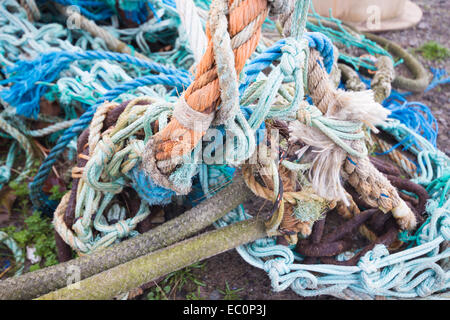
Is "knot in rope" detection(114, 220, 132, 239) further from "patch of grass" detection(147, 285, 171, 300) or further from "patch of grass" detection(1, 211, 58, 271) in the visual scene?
"patch of grass" detection(1, 211, 58, 271)

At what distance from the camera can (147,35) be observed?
1.79 metres

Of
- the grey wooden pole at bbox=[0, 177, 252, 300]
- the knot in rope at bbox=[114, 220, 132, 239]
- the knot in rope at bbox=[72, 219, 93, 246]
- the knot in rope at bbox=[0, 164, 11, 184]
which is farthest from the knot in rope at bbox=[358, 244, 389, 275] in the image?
the knot in rope at bbox=[0, 164, 11, 184]

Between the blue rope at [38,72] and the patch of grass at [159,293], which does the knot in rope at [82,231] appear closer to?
the patch of grass at [159,293]

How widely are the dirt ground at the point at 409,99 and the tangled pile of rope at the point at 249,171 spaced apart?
11 centimetres

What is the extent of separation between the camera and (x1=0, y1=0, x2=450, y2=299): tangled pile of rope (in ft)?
2.43

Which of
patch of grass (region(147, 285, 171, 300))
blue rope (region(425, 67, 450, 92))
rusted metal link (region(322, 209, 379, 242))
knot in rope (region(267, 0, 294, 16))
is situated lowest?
patch of grass (region(147, 285, 171, 300))

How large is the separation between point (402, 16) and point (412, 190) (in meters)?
1.69

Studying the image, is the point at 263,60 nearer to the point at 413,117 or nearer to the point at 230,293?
the point at 230,293

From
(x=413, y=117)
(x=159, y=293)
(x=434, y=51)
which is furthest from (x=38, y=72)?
(x=434, y=51)

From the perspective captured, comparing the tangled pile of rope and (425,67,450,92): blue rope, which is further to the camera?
(425,67,450,92): blue rope

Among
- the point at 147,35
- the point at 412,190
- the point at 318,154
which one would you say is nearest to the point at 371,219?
the point at 412,190

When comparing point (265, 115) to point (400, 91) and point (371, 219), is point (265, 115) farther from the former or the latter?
point (400, 91)

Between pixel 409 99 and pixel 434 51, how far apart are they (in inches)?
22.0

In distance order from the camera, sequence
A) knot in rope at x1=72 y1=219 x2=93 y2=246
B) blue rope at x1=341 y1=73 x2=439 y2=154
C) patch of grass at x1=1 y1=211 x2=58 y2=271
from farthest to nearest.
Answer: blue rope at x1=341 y1=73 x2=439 y2=154
patch of grass at x1=1 y1=211 x2=58 y2=271
knot in rope at x1=72 y1=219 x2=93 y2=246
